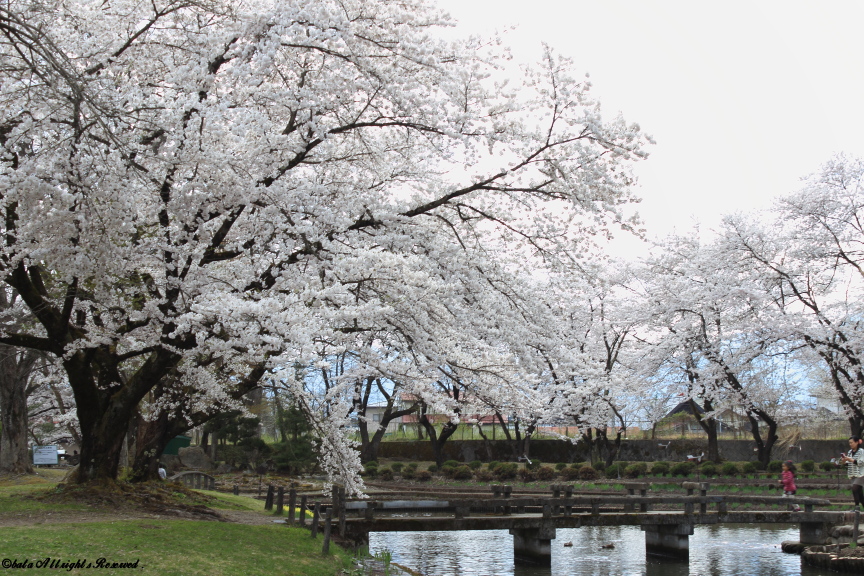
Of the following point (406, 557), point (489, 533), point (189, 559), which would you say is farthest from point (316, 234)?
point (489, 533)

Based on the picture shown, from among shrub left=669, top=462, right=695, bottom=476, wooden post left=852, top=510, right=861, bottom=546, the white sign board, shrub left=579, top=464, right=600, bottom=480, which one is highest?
wooden post left=852, top=510, right=861, bottom=546

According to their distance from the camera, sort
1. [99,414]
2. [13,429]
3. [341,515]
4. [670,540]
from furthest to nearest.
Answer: [13,429] < [670,540] < [99,414] < [341,515]

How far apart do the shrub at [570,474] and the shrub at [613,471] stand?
1.06 metres

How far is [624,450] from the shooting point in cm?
3609

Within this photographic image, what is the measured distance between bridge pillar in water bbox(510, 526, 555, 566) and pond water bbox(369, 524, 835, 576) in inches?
8.5

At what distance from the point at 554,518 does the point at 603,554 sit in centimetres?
273

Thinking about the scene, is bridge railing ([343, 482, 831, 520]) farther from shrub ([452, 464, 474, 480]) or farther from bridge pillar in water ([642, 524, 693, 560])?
shrub ([452, 464, 474, 480])

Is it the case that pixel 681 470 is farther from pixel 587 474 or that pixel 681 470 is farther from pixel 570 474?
pixel 570 474

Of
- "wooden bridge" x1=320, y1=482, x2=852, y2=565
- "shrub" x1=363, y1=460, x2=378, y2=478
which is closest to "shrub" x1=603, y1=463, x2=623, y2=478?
"shrub" x1=363, y1=460, x2=378, y2=478

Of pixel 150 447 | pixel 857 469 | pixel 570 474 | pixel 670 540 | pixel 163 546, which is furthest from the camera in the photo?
pixel 570 474

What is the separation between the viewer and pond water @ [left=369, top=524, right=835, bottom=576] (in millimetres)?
13180

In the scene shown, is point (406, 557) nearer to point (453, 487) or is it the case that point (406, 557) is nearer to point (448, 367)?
point (448, 367)

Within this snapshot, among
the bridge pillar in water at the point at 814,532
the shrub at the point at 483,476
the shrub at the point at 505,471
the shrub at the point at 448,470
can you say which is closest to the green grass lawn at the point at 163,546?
the bridge pillar in water at the point at 814,532

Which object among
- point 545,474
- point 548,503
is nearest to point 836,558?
point 548,503
